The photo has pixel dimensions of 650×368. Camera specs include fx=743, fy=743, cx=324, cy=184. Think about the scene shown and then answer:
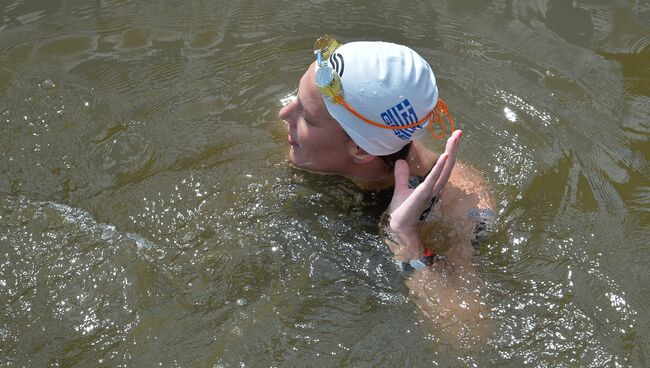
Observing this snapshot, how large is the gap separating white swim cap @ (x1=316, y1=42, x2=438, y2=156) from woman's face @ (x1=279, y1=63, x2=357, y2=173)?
0.33ft

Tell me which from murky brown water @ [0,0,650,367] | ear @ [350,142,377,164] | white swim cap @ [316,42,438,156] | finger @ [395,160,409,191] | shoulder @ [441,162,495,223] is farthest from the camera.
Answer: shoulder @ [441,162,495,223]

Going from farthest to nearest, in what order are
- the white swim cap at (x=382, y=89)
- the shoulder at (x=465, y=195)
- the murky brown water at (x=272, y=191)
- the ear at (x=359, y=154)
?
the shoulder at (x=465, y=195) → the ear at (x=359, y=154) → the white swim cap at (x=382, y=89) → the murky brown water at (x=272, y=191)

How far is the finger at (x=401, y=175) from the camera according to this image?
4.39 m

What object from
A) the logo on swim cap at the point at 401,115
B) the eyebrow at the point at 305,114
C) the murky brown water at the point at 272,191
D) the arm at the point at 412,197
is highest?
the logo on swim cap at the point at 401,115

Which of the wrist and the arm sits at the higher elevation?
the arm

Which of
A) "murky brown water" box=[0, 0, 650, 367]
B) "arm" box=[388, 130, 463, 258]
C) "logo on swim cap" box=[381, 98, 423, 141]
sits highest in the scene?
"logo on swim cap" box=[381, 98, 423, 141]

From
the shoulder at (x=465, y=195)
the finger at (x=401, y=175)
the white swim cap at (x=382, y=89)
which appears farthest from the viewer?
the shoulder at (x=465, y=195)

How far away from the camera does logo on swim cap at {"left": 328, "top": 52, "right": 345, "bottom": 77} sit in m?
4.27

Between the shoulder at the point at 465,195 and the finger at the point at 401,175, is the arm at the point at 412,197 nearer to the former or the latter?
the finger at the point at 401,175

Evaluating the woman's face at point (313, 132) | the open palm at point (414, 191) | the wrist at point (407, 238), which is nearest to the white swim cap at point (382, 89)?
the woman's face at point (313, 132)

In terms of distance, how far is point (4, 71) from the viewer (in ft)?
19.4

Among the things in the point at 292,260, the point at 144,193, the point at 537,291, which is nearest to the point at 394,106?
the point at 292,260

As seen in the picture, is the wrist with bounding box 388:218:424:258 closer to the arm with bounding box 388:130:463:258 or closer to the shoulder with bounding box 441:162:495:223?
the arm with bounding box 388:130:463:258

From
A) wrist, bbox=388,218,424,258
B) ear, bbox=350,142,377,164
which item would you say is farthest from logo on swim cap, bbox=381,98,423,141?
wrist, bbox=388,218,424,258
